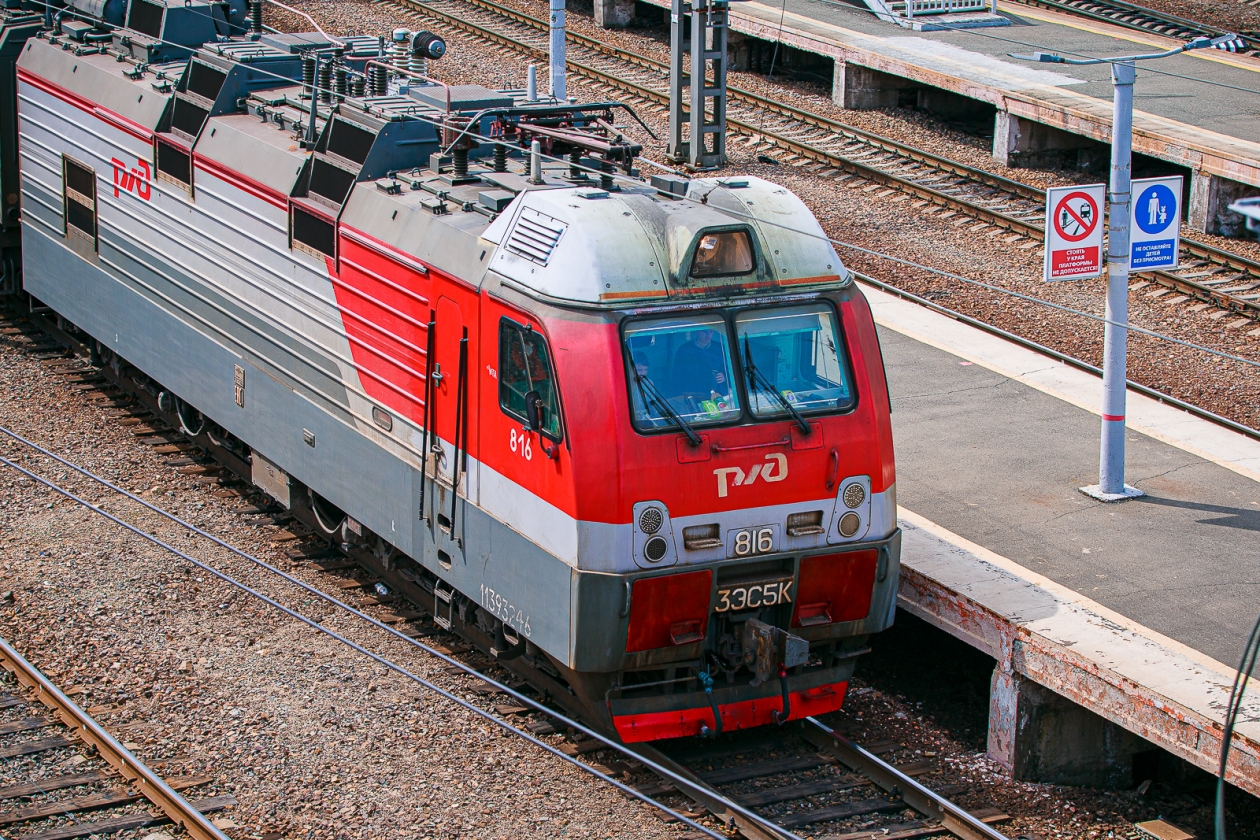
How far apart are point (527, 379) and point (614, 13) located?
73.8 feet

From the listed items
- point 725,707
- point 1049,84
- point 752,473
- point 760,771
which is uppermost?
point 1049,84

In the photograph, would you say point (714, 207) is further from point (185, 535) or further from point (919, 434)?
point (185, 535)

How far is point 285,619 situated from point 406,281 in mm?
2861

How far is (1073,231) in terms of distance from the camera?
11555mm

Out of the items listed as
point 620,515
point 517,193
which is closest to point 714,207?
point 517,193

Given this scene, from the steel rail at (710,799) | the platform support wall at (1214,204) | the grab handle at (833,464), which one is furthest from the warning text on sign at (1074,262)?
the platform support wall at (1214,204)

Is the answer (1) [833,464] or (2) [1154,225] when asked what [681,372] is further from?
(2) [1154,225]

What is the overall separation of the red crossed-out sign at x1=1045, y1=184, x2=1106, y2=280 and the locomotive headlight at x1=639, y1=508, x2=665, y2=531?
13.6 feet

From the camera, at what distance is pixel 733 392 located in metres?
9.27

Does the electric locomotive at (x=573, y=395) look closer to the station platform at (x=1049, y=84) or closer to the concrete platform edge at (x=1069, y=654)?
the concrete platform edge at (x=1069, y=654)

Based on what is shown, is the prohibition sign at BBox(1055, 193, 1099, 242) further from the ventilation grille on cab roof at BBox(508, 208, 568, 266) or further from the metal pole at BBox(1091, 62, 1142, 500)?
the ventilation grille on cab roof at BBox(508, 208, 568, 266)

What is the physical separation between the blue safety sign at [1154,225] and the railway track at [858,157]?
547 cm

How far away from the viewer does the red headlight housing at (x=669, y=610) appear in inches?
357

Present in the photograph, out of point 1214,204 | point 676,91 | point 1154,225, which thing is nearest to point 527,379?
point 1154,225
